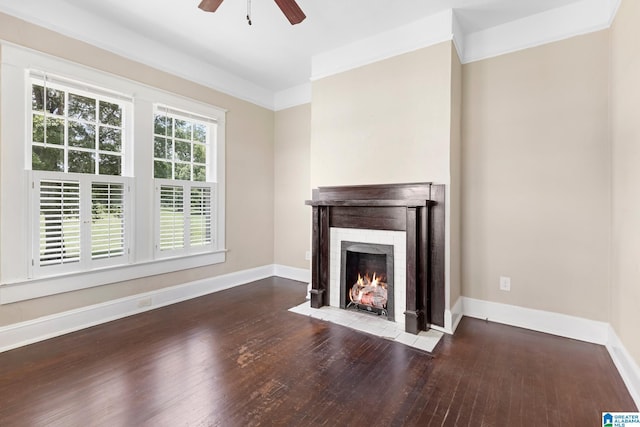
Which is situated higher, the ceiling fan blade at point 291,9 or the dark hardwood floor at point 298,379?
the ceiling fan blade at point 291,9

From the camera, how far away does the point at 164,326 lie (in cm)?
302

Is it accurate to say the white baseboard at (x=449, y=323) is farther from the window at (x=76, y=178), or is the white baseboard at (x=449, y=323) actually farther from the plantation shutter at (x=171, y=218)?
the window at (x=76, y=178)

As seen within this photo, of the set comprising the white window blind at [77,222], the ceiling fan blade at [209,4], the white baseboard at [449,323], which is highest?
the ceiling fan blade at [209,4]

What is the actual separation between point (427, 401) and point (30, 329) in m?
3.38

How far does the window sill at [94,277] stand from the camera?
256 centimetres

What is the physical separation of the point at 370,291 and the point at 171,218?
265 centimetres

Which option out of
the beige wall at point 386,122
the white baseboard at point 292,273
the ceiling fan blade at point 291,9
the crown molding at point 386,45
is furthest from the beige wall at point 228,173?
the ceiling fan blade at point 291,9

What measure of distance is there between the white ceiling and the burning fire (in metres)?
2.79

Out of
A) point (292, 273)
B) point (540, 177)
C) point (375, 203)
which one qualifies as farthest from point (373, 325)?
point (540, 177)

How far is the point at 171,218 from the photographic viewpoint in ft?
12.2

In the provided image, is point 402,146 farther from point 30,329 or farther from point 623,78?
point 30,329

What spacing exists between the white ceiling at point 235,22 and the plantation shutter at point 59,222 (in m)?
1.51

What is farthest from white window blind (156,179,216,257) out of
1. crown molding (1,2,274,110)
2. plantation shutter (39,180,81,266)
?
crown molding (1,2,274,110)

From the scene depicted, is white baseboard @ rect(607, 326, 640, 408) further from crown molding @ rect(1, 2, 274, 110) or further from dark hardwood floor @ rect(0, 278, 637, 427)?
crown molding @ rect(1, 2, 274, 110)
